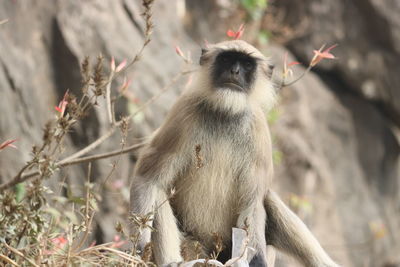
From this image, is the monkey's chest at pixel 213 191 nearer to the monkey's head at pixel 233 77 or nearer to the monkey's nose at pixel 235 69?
the monkey's head at pixel 233 77

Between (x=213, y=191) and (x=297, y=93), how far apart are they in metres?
6.22

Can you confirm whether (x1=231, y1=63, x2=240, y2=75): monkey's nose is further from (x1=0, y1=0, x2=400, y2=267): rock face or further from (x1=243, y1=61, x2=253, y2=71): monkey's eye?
(x1=0, y1=0, x2=400, y2=267): rock face

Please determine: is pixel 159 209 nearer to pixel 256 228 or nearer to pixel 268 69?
pixel 256 228

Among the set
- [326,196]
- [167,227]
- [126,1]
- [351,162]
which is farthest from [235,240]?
[351,162]

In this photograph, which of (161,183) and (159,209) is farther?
(161,183)

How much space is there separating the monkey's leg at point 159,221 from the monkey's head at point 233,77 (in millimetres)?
687

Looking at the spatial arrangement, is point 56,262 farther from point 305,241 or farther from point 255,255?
point 305,241

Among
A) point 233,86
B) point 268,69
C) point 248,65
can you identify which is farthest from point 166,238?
point 268,69

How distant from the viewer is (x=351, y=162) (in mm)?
11664

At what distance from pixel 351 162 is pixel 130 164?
5258 millimetres

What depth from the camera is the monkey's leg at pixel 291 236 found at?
4.57 metres

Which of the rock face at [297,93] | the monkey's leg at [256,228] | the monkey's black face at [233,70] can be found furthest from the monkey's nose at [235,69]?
the rock face at [297,93]

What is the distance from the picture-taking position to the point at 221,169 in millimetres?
4395

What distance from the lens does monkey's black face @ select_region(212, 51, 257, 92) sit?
4.48 metres
